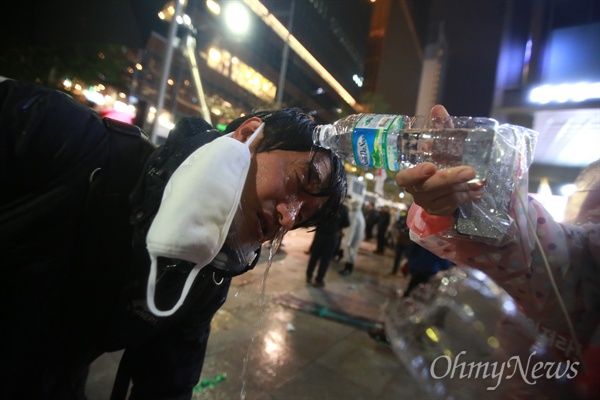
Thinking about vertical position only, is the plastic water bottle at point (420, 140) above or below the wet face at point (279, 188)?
above

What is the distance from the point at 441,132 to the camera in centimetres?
107

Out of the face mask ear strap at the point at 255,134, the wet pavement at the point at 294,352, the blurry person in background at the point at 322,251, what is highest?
the face mask ear strap at the point at 255,134

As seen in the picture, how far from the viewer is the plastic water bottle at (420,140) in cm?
98

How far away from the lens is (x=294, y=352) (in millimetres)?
3193

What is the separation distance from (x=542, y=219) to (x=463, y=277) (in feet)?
5.09

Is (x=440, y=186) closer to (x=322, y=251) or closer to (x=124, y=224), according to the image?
(x=124, y=224)

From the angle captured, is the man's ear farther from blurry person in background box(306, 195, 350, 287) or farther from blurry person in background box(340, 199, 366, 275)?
blurry person in background box(340, 199, 366, 275)

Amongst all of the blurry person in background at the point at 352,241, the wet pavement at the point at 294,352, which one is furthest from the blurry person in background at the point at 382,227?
the wet pavement at the point at 294,352

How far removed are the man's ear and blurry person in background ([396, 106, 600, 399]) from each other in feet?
2.53

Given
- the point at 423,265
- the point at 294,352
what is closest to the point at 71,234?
the point at 294,352

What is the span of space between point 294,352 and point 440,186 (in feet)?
10.1

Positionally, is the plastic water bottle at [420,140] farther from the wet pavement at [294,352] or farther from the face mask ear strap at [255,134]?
the wet pavement at [294,352]

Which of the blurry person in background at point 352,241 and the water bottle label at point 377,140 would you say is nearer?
the water bottle label at point 377,140

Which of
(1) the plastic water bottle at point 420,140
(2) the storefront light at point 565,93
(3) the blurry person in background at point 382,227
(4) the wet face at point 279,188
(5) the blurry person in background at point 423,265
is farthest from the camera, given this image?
(3) the blurry person in background at point 382,227
